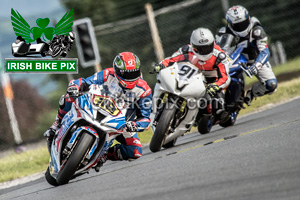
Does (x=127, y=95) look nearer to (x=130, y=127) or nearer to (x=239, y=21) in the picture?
(x=130, y=127)

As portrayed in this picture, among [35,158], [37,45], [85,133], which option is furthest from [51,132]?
[37,45]

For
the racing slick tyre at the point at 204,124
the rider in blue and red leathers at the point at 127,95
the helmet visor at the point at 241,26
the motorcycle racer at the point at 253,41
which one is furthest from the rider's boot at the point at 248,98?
the rider in blue and red leathers at the point at 127,95

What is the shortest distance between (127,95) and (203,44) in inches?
94.0

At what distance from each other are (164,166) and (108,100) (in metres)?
0.97

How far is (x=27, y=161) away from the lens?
418 inches

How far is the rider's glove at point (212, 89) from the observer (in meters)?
8.54

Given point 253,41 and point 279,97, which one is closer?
point 253,41

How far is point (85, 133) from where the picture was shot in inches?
238

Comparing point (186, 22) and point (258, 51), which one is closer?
point (258, 51)

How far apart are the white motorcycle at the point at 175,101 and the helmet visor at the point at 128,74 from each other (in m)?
1.34

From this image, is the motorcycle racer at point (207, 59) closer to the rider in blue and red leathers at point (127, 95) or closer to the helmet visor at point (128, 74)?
the rider in blue and red leathers at point (127, 95)

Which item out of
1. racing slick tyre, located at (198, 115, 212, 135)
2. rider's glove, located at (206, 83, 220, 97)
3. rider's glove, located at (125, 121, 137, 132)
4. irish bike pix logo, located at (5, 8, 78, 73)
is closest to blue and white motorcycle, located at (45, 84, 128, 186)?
rider's glove, located at (125, 121, 137, 132)

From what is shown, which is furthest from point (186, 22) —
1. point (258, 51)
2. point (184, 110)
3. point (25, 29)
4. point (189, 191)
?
point (189, 191)

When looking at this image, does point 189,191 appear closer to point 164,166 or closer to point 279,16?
point 164,166
